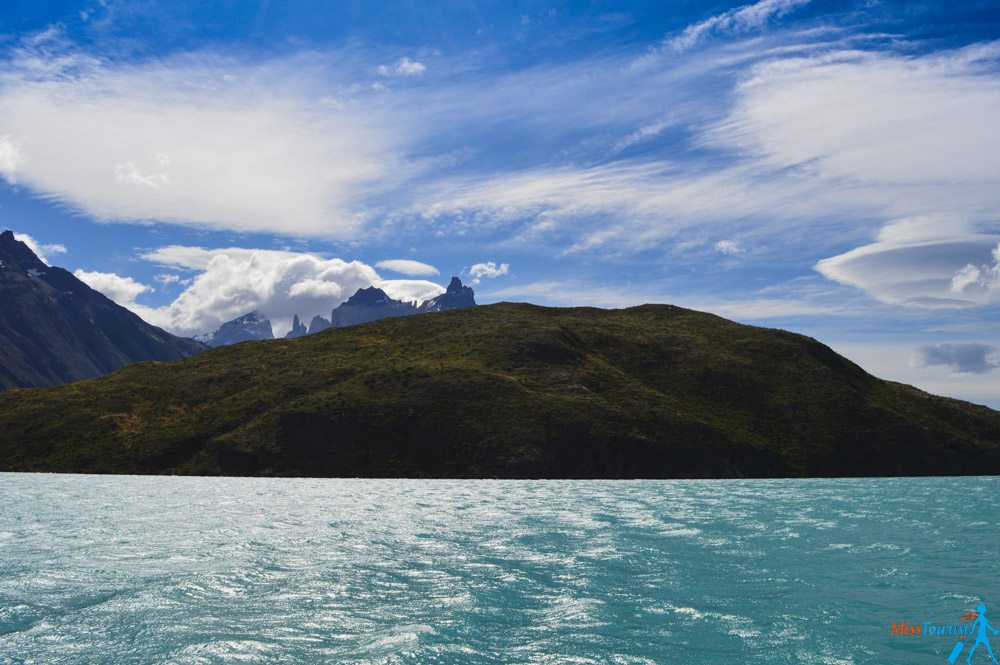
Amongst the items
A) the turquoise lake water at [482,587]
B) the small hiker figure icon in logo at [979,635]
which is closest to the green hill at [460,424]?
the turquoise lake water at [482,587]

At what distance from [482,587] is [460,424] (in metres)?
133

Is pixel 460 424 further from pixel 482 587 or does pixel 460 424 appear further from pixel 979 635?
pixel 979 635

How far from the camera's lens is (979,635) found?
69.3 ft

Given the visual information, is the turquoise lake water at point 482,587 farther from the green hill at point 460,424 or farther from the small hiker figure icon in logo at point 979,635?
the green hill at point 460,424

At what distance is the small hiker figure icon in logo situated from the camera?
19.0 m

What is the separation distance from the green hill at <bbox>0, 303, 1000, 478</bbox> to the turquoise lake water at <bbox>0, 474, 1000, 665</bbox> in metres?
96.1

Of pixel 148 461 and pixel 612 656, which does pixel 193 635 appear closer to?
pixel 612 656

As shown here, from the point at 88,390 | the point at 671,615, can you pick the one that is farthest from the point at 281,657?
the point at 88,390

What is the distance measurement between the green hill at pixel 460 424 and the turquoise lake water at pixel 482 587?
96.1 meters

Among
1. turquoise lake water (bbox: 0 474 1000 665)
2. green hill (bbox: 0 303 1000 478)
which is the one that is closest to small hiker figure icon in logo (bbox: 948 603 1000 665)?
turquoise lake water (bbox: 0 474 1000 665)

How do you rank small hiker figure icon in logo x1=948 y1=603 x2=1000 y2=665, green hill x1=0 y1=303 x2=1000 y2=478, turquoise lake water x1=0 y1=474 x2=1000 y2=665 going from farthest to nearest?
1. green hill x1=0 y1=303 x2=1000 y2=478
2. turquoise lake water x1=0 y1=474 x2=1000 y2=665
3. small hiker figure icon in logo x1=948 y1=603 x2=1000 y2=665

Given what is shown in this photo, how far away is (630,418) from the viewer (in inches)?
6590

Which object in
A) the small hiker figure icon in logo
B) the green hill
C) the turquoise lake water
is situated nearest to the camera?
the small hiker figure icon in logo

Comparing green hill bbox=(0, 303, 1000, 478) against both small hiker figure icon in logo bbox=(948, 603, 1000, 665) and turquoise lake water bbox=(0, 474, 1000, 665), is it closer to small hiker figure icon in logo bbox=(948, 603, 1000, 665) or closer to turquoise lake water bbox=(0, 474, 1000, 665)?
turquoise lake water bbox=(0, 474, 1000, 665)
